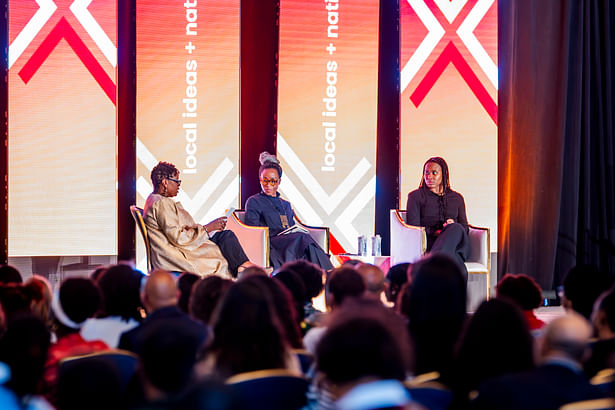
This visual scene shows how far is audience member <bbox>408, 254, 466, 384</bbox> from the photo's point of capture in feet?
7.42

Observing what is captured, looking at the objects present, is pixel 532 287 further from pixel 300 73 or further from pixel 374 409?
pixel 300 73

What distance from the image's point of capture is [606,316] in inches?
92.2

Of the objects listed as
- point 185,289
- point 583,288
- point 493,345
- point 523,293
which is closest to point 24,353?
point 493,345

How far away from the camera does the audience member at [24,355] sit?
182 centimetres

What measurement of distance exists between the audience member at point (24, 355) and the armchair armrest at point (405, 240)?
4.55 m

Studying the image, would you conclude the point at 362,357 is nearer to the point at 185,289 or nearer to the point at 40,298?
the point at 40,298

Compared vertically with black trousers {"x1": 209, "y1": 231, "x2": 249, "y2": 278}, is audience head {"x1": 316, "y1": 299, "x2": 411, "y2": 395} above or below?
above

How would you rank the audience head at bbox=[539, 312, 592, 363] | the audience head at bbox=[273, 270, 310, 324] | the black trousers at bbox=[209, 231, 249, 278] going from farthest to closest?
the black trousers at bbox=[209, 231, 249, 278]
the audience head at bbox=[273, 270, 310, 324]
the audience head at bbox=[539, 312, 592, 363]

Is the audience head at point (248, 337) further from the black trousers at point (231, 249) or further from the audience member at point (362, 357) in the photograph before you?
the black trousers at point (231, 249)

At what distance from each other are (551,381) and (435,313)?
2.08ft

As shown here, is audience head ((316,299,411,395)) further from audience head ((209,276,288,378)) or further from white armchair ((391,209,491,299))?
white armchair ((391,209,491,299))

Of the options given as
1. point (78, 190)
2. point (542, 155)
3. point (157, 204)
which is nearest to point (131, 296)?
point (157, 204)

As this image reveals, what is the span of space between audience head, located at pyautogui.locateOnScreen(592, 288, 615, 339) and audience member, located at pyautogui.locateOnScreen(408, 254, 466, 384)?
0.44 m

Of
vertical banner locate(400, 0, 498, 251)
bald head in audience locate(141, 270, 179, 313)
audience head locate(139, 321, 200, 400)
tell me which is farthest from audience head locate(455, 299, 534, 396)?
vertical banner locate(400, 0, 498, 251)
